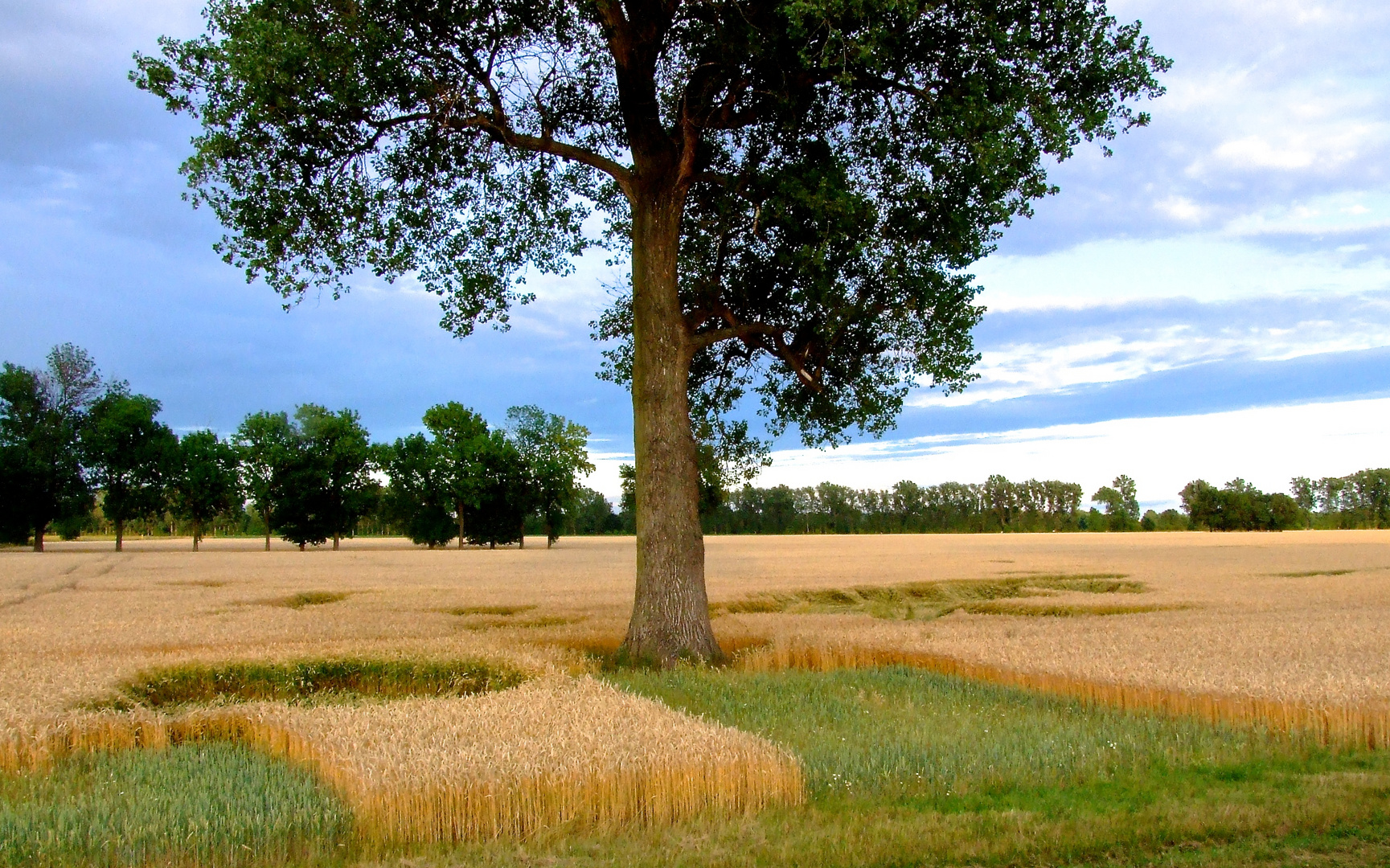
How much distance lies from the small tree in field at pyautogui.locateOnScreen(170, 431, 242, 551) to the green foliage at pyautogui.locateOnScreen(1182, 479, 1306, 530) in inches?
4824

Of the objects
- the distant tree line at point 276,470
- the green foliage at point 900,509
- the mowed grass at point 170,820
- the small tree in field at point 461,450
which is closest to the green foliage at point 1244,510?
the green foliage at point 900,509

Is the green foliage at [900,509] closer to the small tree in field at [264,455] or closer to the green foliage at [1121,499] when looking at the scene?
the green foliage at [1121,499]

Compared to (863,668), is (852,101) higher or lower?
higher

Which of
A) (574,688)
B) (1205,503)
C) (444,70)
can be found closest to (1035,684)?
(574,688)

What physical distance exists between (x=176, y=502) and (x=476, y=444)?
2905 cm

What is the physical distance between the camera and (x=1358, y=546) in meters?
62.2

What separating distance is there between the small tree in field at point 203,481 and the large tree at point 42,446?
744 centimetres

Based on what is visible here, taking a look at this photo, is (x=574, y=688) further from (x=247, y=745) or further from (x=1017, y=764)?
(x=1017, y=764)

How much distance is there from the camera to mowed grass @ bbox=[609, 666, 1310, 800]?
8.49m

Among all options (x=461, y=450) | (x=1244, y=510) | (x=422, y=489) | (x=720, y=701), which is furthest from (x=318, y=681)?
(x=1244, y=510)

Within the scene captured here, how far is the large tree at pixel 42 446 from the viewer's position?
71.2m

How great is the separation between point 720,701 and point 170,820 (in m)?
6.63

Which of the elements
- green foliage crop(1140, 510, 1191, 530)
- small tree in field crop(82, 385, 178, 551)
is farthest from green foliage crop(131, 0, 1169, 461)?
green foliage crop(1140, 510, 1191, 530)

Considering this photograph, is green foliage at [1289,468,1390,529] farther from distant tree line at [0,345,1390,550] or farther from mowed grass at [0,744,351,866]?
mowed grass at [0,744,351,866]
